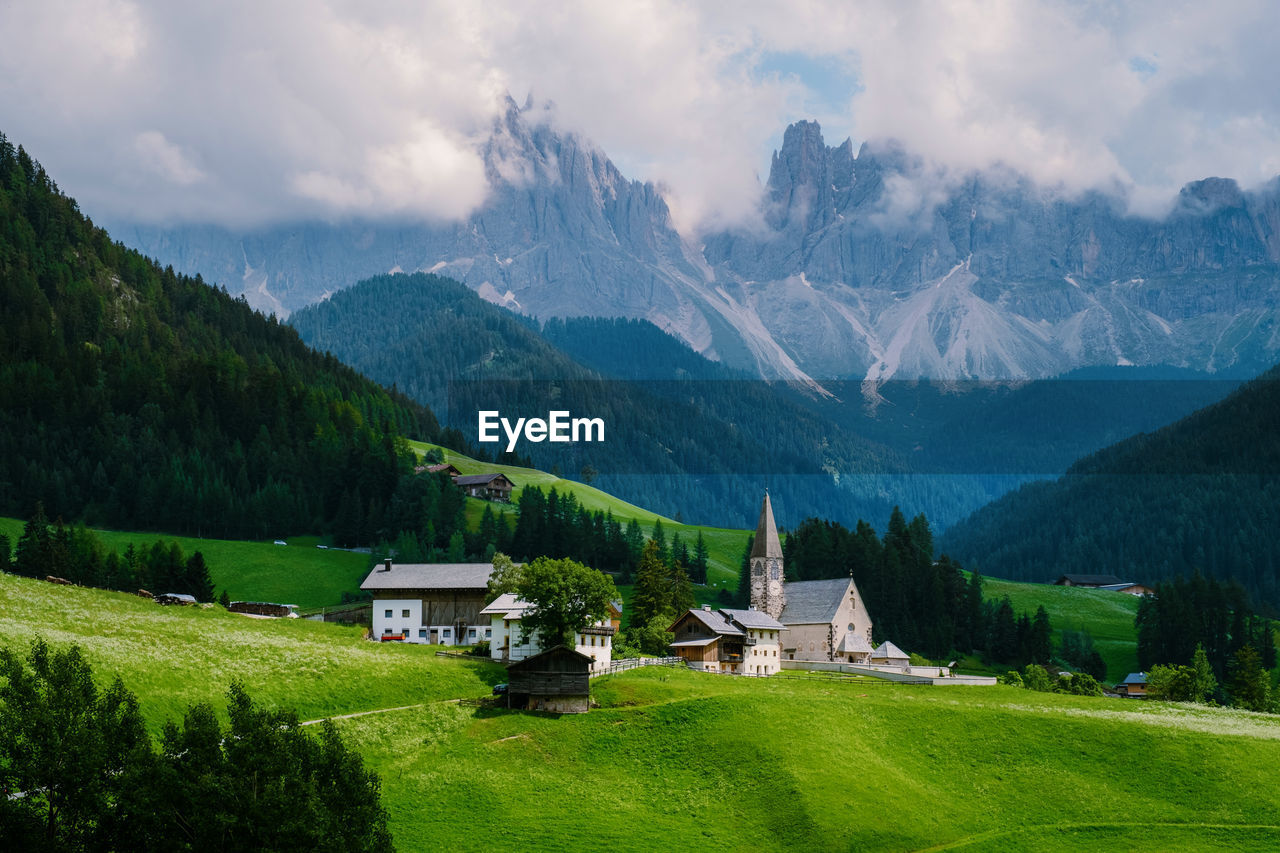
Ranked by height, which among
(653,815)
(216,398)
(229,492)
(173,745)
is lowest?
(653,815)

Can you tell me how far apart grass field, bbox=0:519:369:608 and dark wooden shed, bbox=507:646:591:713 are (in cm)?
5941

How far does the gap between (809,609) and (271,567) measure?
63.3 m

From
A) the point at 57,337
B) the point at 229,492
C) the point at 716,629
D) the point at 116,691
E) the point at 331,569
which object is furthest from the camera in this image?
the point at 57,337

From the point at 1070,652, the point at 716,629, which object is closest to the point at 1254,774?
the point at 716,629

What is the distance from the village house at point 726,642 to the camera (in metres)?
104

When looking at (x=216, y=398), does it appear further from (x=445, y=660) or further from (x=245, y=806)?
(x=245, y=806)

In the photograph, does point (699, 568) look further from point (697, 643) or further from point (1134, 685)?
point (697, 643)

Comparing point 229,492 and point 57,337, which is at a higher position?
point 57,337

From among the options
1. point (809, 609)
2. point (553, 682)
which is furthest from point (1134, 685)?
point (553, 682)

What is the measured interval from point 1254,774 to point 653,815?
34.3 meters

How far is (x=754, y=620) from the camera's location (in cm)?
10881

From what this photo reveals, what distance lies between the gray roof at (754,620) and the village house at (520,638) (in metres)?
13.0

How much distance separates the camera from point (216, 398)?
188125 mm

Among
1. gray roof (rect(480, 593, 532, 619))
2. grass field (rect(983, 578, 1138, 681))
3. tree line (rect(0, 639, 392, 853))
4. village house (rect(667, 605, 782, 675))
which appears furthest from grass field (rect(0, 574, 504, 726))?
grass field (rect(983, 578, 1138, 681))
